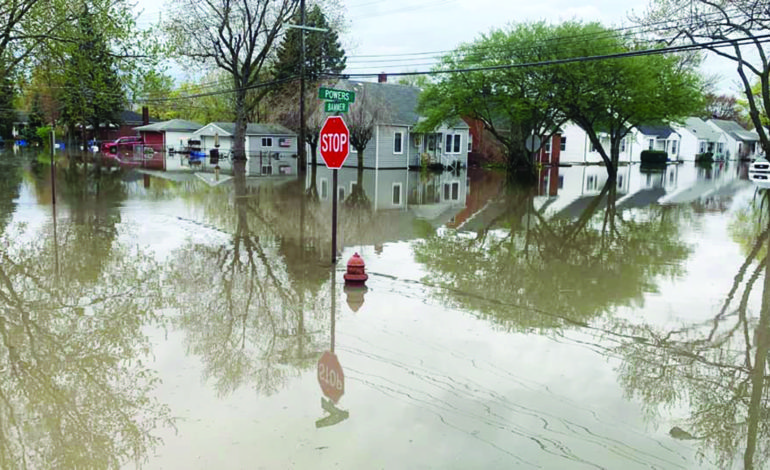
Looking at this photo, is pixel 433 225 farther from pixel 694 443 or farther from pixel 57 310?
pixel 694 443

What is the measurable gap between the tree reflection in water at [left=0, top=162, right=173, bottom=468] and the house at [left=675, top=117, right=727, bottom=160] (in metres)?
66.4

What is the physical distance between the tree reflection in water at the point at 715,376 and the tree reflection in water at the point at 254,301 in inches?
126

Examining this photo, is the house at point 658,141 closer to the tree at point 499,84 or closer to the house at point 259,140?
the tree at point 499,84

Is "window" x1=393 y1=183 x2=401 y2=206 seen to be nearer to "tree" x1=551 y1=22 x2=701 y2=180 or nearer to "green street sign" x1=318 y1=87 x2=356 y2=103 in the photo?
"tree" x1=551 y1=22 x2=701 y2=180

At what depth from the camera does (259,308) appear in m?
7.79

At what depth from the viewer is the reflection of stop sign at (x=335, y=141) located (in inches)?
365

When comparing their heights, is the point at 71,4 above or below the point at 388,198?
above

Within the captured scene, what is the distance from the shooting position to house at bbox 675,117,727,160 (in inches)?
2667

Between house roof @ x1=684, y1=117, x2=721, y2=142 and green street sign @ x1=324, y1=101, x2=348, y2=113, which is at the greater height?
house roof @ x1=684, y1=117, x2=721, y2=142

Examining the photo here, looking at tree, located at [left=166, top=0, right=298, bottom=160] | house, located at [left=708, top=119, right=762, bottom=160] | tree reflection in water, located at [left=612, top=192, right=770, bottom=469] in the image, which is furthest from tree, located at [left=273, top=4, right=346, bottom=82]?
house, located at [left=708, top=119, right=762, bottom=160]

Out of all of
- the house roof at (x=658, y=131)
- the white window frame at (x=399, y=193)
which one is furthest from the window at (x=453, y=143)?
the house roof at (x=658, y=131)

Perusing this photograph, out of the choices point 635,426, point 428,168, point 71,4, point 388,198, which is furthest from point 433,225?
point 428,168

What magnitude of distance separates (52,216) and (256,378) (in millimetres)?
11976

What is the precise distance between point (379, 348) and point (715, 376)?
3.25 metres
